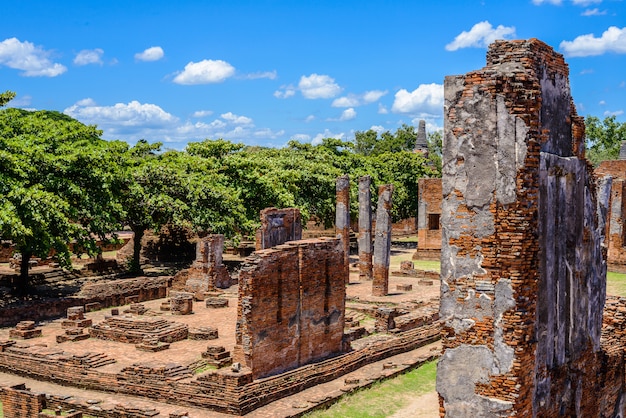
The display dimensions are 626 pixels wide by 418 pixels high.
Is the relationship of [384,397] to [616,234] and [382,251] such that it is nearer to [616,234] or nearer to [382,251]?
[382,251]

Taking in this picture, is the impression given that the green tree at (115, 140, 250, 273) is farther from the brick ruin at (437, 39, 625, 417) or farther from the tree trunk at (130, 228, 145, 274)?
the brick ruin at (437, 39, 625, 417)

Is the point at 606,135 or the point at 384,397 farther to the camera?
the point at 606,135

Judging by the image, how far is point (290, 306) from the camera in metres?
15.7

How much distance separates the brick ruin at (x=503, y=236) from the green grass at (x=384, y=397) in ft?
20.4

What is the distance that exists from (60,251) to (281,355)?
9.14 meters

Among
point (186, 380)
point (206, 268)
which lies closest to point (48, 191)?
point (206, 268)

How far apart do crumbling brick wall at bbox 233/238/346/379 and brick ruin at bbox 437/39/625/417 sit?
24.3 ft

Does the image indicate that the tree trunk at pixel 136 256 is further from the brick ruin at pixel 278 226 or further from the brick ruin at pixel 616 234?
the brick ruin at pixel 616 234

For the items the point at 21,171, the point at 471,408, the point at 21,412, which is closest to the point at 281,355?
the point at 21,412

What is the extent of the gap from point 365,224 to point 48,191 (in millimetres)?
11606

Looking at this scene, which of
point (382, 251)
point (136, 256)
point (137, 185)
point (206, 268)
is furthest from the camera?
point (136, 256)

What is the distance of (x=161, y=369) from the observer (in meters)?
14.7

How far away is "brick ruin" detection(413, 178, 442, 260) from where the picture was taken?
36.6 m

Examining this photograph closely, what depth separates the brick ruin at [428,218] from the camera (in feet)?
120
